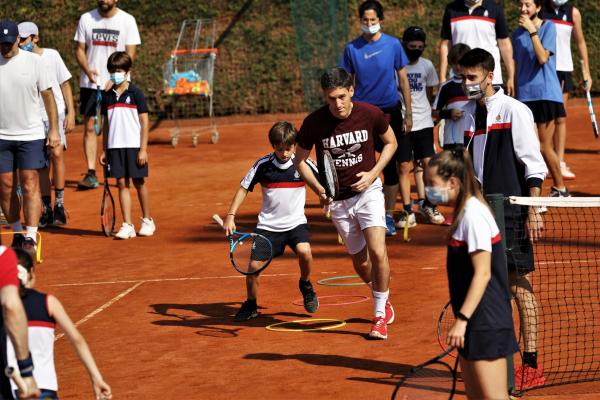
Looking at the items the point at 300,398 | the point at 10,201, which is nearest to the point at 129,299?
the point at 10,201

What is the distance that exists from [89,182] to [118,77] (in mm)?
4001

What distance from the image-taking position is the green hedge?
23906 mm

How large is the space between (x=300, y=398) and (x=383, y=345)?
51.8 inches

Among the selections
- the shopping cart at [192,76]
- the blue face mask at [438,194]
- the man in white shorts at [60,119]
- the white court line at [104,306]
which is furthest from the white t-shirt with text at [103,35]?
the blue face mask at [438,194]

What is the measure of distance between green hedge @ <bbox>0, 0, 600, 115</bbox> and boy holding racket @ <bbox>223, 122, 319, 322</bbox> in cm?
1433

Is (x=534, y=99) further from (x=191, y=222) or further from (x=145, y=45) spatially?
(x=145, y=45)

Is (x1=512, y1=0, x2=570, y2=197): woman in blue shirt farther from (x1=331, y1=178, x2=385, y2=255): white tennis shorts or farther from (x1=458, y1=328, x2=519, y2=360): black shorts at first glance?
(x1=458, y1=328, x2=519, y2=360): black shorts

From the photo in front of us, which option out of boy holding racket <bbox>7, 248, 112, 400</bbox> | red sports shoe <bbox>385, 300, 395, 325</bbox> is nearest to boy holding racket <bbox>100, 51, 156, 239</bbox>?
red sports shoe <bbox>385, 300, 395, 325</bbox>

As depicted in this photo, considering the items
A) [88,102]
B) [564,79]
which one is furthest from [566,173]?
[88,102]

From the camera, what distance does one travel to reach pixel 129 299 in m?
10.8

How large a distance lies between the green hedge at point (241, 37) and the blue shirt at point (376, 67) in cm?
1146

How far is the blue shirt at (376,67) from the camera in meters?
12.3

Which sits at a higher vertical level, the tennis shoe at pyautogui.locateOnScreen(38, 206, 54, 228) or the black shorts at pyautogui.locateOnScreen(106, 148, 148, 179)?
the black shorts at pyautogui.locateOnScreen(106, 148, 148, 179)

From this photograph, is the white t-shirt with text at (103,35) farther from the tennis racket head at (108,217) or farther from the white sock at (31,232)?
the white sock at (31,232)
